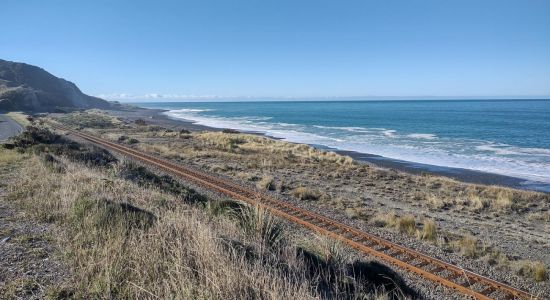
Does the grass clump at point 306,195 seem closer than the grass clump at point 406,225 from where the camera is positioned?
No

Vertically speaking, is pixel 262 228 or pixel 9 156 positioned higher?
pixel 262 228

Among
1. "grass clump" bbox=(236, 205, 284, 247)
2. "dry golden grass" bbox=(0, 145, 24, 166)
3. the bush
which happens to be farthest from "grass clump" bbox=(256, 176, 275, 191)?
"dry golden grass" bbox=(0, 145, 24, 166)

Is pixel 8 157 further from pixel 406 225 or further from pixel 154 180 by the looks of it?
pixel 406 225

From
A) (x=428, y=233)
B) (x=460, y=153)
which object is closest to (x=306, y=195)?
(x=428, y=233)

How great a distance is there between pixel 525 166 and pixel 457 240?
92.4 ft

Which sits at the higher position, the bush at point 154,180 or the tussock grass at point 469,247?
the bush at point 154,180

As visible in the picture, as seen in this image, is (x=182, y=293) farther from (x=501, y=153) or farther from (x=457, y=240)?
(x=501, y=153)

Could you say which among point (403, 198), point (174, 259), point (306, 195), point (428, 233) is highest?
point (174, 259)

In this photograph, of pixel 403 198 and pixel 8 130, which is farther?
pixel 8 130

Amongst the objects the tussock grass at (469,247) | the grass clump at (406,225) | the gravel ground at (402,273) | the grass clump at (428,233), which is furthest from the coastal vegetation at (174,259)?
the grass clump at (406,225)

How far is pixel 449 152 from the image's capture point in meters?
44.6

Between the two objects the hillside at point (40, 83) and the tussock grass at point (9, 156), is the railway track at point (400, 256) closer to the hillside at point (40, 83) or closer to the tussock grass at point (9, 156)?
the tussock grass at point (9, 156)

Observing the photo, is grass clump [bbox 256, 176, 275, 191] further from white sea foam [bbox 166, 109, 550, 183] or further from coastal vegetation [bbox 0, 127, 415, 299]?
white sea foam [bbox 166, 109, 550, 183]

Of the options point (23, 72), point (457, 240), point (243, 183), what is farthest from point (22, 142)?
point (23, 72)
